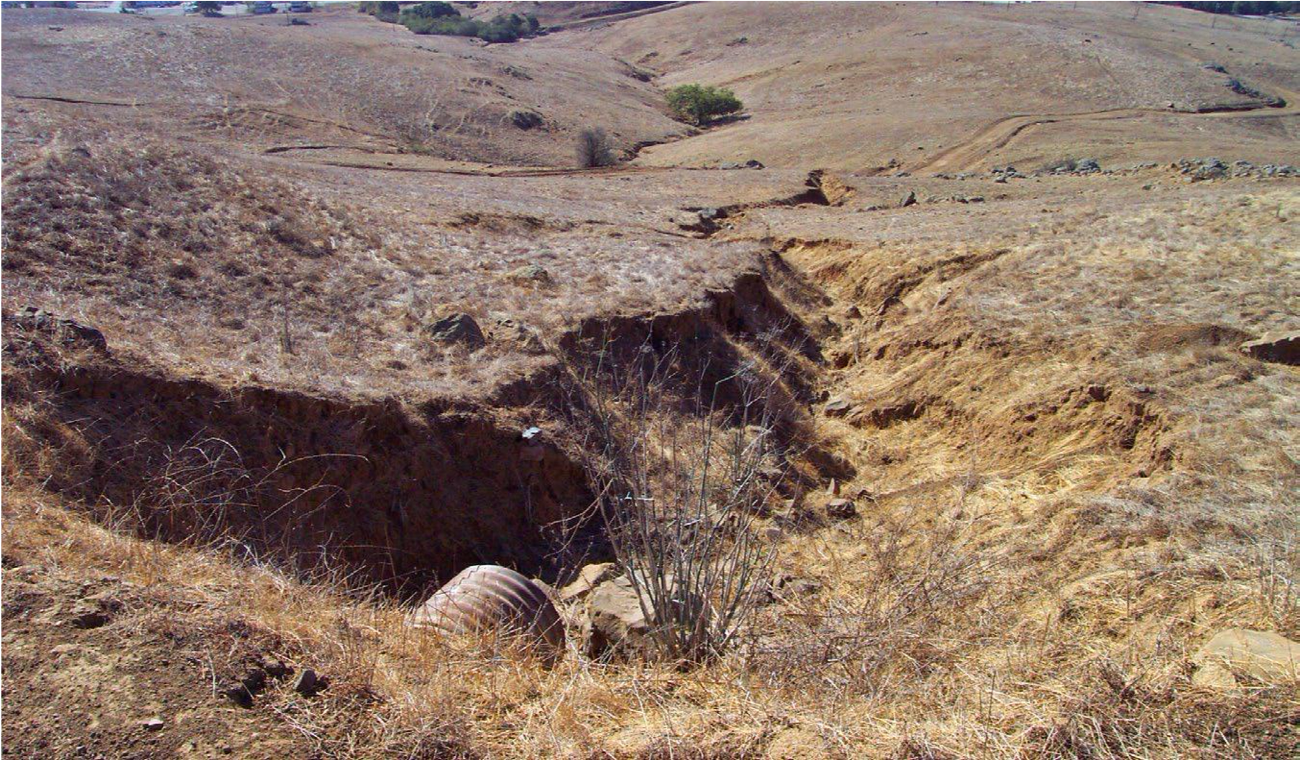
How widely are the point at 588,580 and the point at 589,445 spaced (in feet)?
5.80

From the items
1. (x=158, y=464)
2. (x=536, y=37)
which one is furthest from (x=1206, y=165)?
(x=536, y=37)

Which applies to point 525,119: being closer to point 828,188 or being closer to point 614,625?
point 828,188

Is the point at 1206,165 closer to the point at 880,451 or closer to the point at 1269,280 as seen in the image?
the point at 1269,280

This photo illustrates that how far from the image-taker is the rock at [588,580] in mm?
6426

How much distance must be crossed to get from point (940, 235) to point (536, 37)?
222 ft

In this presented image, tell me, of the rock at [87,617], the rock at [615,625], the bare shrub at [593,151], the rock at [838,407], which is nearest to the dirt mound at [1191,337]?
the rock at [838,407]

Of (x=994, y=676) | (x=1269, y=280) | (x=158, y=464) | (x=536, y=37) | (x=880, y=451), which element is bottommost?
(x=880, y=451)

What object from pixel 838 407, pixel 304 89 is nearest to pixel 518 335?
pixel 838 407

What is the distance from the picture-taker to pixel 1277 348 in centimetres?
878

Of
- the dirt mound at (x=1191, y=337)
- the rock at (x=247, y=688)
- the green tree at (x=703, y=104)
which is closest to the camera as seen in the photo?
the rock at (x=247, y=688)

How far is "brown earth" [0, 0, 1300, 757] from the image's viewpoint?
3.41m

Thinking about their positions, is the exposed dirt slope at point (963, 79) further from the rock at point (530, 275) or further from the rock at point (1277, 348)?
the rock at point (530, 275)

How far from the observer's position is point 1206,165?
69.3 ft

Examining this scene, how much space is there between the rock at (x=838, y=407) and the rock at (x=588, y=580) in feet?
16.1
